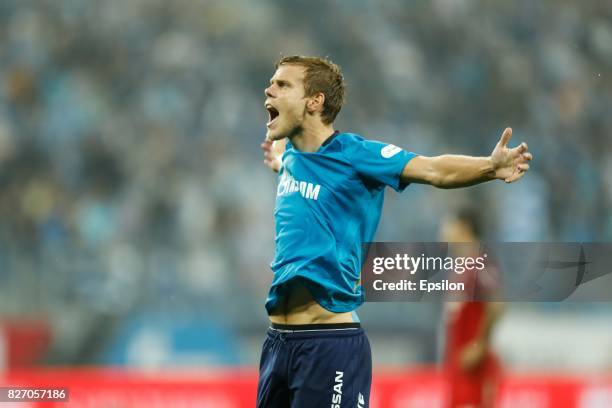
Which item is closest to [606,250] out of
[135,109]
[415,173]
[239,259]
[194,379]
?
[415,173]

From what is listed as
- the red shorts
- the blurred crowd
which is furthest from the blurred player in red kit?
the blurred crowd

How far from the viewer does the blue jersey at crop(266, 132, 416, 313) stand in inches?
131

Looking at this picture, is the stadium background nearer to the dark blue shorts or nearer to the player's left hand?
the dark blue shorts

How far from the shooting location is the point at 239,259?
9969 millimetres

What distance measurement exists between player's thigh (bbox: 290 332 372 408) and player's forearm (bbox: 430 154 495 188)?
618mm

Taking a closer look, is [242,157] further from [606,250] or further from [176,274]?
[606,250]

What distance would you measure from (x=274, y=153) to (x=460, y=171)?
1099mm

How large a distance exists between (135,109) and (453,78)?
3.39 meters

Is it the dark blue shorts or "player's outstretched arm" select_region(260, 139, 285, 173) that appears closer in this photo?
the dark blue shorts

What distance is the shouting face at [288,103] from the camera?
3.51 m

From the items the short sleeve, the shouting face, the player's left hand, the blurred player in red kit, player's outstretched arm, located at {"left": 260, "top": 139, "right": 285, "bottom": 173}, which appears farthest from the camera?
the blurred player in red kit

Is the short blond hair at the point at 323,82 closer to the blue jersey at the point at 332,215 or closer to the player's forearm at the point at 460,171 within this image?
the blue jersey at the point at 332,215

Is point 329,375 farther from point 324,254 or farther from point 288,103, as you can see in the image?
point 288,103

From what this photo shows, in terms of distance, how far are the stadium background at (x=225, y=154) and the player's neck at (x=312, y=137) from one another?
5.71m
